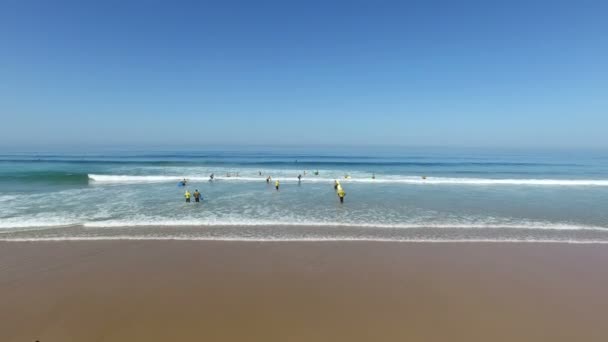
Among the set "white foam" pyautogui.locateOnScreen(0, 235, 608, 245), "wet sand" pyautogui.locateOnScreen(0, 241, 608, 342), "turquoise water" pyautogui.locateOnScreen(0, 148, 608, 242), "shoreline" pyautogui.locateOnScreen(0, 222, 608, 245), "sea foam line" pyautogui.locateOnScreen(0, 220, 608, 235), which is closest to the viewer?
"wet sand" pyautogui.locateOnScreen(0, 241, 608, 342)

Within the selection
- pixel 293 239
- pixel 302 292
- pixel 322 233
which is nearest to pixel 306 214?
pixel 322 233

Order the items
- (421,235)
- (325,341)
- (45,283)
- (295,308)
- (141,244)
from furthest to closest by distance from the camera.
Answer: (421,235), (141,244), (45,283), (295,308), (325,341)

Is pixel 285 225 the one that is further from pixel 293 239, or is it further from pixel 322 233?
pixel 322 233

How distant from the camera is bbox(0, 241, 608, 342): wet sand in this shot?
19.2ft

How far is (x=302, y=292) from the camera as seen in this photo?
23.6 ft

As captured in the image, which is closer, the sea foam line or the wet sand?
the wet sand

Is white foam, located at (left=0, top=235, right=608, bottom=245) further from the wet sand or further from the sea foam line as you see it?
the sea foam line

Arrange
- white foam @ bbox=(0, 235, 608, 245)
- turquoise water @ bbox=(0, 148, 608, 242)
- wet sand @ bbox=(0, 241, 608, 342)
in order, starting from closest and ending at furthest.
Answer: wet sand @ bbox=(0, 241, 608, 342) → white foam @ bbox=(0, 235, 608, 245) → turquoise water @ bbox=(0, 148, 608, 242)

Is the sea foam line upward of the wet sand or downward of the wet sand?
upward

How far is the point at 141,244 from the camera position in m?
10.4

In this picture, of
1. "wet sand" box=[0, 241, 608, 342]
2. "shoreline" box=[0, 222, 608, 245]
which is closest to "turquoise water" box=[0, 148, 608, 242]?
"shoreline" box=[0, 222, 608, 245]

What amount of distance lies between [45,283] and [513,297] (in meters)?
13.4

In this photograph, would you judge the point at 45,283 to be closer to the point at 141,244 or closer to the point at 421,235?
the point at 141,244

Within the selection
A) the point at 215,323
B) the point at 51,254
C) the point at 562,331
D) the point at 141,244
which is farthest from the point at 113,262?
the point at 562,331
